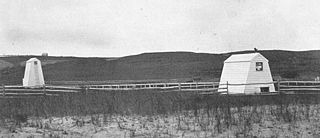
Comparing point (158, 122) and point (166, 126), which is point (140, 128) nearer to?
point (166, 126)

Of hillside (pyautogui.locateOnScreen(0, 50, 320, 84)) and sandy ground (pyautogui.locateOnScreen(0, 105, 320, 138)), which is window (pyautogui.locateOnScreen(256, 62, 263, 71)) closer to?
sandy ground (pyautogui.locateOnScreen(0, 105, 320, 138))

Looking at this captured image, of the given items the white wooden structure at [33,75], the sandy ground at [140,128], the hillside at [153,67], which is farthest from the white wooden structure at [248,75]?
the hillside at [153,67]

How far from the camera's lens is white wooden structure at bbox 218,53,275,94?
2717cm

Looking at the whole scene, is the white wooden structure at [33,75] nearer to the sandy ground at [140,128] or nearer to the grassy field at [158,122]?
the grassy field at [158,122]

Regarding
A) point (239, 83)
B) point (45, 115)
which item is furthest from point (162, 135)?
point (239, 83)

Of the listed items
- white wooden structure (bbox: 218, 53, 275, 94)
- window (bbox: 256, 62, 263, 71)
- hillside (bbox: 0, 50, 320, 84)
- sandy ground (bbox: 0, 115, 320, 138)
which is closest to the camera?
sandy ground (bbox: 0, 115, 320, 138)

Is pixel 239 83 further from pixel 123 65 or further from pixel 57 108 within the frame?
pixel 123 65

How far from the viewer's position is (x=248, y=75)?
27312 millimetres

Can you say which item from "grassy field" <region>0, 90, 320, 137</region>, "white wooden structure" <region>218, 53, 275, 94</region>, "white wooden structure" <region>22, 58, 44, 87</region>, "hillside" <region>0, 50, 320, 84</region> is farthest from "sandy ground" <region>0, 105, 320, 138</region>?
"hillside" <region>0, 50, 320, 84</region>

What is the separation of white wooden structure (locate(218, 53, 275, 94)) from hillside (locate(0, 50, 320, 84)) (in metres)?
24.2

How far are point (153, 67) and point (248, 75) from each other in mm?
43636

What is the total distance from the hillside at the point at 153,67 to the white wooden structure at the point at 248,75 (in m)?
24.2

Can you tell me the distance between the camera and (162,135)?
457 inches

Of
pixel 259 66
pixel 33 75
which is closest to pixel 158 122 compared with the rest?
pixel 259 66
